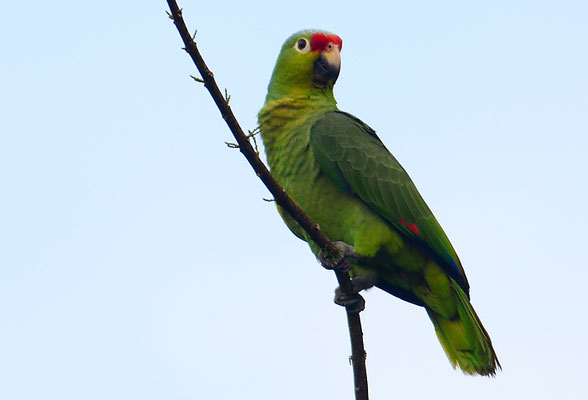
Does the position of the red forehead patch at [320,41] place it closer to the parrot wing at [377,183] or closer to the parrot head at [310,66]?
the parrot head at [310,66]

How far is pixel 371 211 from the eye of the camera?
15.5 feet

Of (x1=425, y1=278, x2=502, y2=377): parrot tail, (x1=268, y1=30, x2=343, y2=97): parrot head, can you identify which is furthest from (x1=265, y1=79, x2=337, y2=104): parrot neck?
(x1=425, y1=278, x2=502, y2=377): parrot tail

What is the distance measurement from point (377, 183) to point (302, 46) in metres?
1.40

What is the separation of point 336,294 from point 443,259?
86cm

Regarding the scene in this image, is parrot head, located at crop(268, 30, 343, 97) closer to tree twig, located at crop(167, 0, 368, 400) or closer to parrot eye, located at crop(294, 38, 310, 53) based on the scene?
parrot eye, located at crop(294, 38, 310, 53)

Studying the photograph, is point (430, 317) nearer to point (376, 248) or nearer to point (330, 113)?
point (376, 248)

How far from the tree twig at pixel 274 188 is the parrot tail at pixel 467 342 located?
1084 mm

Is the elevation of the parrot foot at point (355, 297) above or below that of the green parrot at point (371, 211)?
below

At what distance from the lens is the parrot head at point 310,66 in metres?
5.34

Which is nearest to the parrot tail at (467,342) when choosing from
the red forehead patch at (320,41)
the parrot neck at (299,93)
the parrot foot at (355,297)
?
the parrot foot at (355,297)

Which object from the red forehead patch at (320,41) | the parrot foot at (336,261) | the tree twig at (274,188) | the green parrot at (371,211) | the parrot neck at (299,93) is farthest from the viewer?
the red forehead patch at (320,41)

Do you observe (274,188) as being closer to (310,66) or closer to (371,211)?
(371,211)

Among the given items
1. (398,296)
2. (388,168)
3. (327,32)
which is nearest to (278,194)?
(388,168)

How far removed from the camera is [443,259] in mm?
4793
